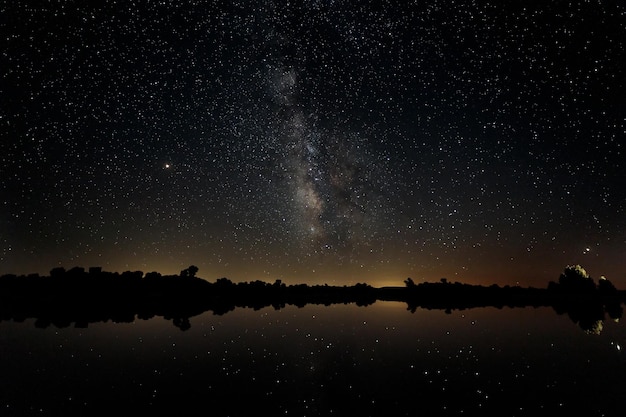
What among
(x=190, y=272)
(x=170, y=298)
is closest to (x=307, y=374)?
(x=170, y=298)

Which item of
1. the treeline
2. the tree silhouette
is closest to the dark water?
the treeline

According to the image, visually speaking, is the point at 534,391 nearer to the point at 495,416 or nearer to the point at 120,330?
the point at 495,416

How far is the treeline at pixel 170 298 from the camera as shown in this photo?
1089 inches

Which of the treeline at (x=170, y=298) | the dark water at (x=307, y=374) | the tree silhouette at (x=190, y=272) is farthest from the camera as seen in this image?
the tree silhouette at (x=190, y=272)

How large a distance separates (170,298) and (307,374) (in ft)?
163

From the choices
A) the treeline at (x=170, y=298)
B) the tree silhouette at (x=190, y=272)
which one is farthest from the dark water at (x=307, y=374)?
the tree silhouette at (x=190, y=272)

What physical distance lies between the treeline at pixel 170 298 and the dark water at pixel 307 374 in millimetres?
6624

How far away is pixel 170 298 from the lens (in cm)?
5303

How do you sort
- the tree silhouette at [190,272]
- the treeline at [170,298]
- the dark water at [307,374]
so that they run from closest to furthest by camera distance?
the dark water at [307,374] < the treeline at [170,298] < the tree silhouette at [190,272]

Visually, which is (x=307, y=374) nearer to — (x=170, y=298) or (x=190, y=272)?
(x=170, y=298)

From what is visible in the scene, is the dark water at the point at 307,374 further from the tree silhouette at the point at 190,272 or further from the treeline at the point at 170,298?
the tree silhouette at the point at 190,272

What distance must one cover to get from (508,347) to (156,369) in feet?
38.0

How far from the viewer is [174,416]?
6059mm

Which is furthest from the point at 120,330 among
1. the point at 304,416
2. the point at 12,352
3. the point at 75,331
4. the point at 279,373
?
the point at 304,416
